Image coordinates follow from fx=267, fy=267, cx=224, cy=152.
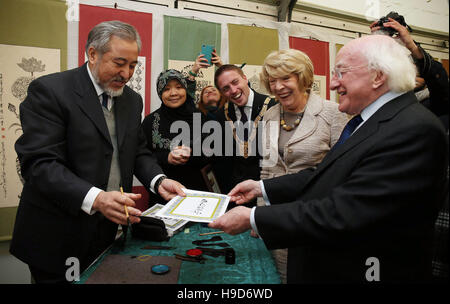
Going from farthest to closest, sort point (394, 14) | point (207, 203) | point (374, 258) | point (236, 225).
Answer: point (394, 14) < point (207, 203) < point (236, 225) < point (374, 258)

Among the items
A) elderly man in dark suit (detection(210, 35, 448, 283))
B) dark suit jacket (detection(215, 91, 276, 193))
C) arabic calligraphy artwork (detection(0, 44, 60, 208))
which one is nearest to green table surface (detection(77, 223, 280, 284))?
elderly man in dark suit (detection(210, 35, 448, 283))

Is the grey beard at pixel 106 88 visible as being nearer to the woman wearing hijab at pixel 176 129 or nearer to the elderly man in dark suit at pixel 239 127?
the woman wearing hijab at pixel 176 129

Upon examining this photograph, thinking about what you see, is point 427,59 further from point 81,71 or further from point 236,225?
point 81,71

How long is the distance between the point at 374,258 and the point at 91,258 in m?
1.29

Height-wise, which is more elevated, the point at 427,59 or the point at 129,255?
the point at 427,59

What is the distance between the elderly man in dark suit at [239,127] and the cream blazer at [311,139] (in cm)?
40

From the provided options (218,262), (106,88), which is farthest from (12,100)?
(218,262)

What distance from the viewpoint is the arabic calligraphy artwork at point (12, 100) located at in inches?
101

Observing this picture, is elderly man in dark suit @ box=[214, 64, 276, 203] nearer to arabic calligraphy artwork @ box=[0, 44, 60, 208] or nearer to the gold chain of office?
the gold chain of office

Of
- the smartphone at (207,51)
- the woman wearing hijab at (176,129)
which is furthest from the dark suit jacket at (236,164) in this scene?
the smartphone at (207,51)

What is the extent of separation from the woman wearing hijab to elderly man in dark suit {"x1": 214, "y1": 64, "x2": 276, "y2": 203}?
0.78 ft

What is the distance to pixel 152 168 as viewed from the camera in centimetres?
179

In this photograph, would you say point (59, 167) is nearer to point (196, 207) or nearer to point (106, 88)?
point (106, 88)
